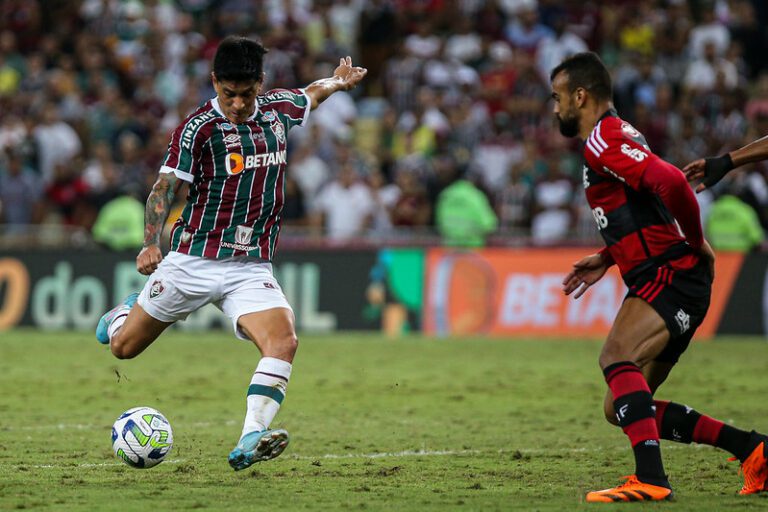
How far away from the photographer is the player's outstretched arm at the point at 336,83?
28.2 ft

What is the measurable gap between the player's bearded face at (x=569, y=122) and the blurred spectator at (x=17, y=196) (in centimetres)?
1488

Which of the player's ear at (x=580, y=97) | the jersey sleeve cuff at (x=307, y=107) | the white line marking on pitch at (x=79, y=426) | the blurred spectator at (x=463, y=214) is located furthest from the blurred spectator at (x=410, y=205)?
the player's ear at (x=580, y=97)

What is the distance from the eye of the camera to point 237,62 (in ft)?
24.4

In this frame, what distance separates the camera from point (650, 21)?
22609 mm

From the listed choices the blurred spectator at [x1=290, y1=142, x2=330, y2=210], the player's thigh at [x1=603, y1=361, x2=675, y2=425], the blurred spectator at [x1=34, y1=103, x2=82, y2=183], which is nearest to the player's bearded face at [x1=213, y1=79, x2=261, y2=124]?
the player's thigh at [x1=603, y1=361, x2=675, y2=425]

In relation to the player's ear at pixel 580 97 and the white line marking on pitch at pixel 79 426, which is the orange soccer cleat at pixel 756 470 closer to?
the player's ear at pixel 580 97

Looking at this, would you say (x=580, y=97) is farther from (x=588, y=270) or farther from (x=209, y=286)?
(x=209, y=286)

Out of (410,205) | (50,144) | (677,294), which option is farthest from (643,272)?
(50,144)

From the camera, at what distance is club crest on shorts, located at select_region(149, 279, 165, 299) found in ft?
25.4

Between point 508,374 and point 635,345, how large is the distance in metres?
7.40

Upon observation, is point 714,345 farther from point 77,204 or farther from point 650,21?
point 77,204

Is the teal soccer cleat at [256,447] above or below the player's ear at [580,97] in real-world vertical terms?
below

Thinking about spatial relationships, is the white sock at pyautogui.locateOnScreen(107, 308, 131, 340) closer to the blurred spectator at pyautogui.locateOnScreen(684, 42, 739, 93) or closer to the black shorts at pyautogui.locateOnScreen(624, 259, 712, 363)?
the black shorts at pyautogui.locateOnScreen(624, 259, 712, 363)

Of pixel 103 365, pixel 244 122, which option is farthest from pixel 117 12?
pixel 244 122
